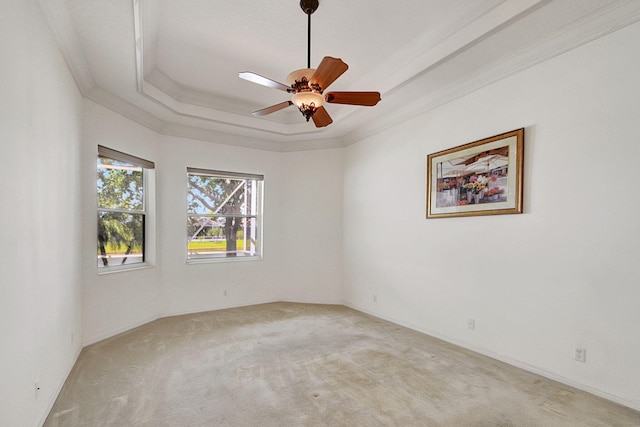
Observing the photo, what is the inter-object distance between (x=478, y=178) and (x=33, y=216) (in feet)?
12.3

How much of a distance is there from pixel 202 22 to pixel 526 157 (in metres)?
3.24

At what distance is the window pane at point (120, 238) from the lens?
12.5 feet

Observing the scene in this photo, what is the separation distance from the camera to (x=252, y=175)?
5422mm

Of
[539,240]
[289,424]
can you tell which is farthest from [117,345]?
[539,240]

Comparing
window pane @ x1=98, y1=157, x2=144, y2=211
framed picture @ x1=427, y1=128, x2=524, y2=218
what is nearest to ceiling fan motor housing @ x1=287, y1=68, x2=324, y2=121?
framed picture @ x1=427, y1=128, x2=524, y2=218

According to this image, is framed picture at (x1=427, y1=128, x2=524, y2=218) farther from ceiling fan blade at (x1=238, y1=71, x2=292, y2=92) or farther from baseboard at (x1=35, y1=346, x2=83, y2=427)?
baseboard at (x1=35, y1=346, x2=83, y2=427)

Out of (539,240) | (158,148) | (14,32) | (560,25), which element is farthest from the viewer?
(158,148)

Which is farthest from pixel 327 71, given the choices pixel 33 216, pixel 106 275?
pixel 106 275

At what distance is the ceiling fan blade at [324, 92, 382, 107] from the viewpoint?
256 centimetres

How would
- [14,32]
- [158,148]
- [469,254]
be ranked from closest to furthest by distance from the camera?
[14,32] → [469,254] → [158,148]

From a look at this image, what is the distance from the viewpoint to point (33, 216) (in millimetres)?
1975

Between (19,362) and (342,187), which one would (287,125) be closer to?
(342,187)

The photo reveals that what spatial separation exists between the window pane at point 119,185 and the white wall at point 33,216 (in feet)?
3.08

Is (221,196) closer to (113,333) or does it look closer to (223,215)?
(223,215)
